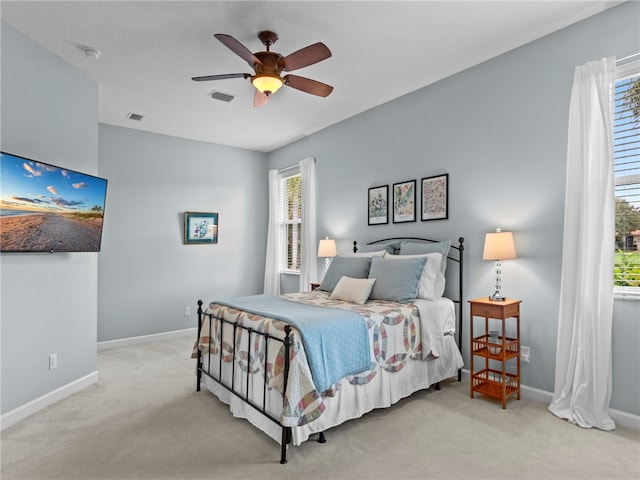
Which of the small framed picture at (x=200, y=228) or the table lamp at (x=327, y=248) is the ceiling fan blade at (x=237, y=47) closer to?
the table lamp at (x=327, y=248)

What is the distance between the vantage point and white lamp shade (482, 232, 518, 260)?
308 centimetres

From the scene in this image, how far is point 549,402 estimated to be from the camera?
3.02 meters

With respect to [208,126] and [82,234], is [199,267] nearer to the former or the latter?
[208,126]

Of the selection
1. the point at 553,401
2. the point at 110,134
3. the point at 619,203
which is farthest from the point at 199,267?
the point at 619,203

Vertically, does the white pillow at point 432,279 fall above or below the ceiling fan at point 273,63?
below

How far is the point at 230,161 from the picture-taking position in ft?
20.4

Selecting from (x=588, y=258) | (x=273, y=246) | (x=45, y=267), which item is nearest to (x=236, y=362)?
(x=45, y=267)

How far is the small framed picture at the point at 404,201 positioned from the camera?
418 centimetres

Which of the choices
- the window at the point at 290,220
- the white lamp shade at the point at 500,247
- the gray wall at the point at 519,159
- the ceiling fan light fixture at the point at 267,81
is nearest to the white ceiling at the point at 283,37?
the gray wall at the point at 519,159

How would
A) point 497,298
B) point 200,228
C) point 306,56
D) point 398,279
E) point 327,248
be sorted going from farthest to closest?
point 200,228 < point 327,248 < point 398,279 < point 497,298 < point 306,56

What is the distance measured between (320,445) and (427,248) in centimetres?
210

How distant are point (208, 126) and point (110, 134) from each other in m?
1.28

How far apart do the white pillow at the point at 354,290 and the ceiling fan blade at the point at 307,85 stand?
1675 mm

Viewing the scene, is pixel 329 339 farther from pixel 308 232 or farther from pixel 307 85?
pixel 308 232
